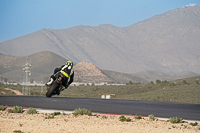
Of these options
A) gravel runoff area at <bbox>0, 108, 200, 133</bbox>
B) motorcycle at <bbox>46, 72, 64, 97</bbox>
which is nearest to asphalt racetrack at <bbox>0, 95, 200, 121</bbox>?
motorcycle at <bbox>46, 72, 64, 97</bbox>

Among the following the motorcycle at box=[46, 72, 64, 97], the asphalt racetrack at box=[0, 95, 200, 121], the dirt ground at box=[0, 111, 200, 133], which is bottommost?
the dirt ground at box=[0, 111, 200, 133]

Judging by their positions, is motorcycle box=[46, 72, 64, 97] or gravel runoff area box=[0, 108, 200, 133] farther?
motorcycle box=[46, 72, 64, 97]

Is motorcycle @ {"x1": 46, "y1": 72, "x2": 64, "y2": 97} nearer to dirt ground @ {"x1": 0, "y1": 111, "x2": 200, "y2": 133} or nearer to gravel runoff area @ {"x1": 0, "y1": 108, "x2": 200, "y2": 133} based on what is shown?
gravel runoff area @ {"x1": 0, "y1": 108, "x2": 200, "y2": 133}

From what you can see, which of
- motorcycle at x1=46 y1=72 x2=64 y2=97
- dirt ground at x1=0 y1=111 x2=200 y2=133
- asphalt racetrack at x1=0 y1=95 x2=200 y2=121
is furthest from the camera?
asphalt racetrack at x1=0 y1=95 x2=200 y2=121

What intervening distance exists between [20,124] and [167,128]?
205 inches

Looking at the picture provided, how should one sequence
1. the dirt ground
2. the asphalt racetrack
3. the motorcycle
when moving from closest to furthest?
the dirt ground, the motorcycle, the asphalt racetrack

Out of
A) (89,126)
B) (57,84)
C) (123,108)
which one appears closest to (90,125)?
(89,126)

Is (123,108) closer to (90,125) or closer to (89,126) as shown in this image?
(90,125)

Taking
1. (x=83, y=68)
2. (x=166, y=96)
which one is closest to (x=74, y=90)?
(x=166, y=96)

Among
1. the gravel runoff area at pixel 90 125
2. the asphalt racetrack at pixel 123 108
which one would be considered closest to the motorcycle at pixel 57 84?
the asphalt racetrack at pixel 123 108

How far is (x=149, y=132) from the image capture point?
11656mm

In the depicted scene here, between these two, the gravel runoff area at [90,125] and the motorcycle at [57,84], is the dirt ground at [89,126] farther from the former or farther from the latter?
the motorcycle at [57,84]

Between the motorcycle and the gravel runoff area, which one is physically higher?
the motorcycle

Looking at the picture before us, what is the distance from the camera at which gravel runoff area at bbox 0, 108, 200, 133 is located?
11.4 meters
